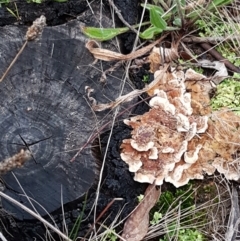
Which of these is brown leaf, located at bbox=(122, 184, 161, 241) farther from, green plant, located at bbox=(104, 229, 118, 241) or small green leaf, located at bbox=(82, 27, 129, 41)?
small green leaf, located at bbox=(82, 27, 129, 41)

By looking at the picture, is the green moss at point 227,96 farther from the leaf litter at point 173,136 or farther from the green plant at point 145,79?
the green plant at point 145,79

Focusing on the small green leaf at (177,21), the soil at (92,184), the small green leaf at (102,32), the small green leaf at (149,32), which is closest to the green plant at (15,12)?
the soil at (92,184)

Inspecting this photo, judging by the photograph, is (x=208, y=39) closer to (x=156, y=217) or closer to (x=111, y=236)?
(x=156, y=217)

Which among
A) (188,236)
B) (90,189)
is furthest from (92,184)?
(188,236)

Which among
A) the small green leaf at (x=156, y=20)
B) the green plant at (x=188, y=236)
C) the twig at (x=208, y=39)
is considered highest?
the small green leaf at (x=156, y=20)

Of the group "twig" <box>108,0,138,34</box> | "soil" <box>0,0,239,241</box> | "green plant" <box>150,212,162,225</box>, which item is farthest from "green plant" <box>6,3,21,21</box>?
"green plant" <box>150,212,162,225</box>

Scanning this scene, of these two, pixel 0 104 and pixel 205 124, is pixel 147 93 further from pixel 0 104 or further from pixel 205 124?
pixel 0 104

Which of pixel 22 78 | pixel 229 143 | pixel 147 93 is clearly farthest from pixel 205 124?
pixel 22 78
